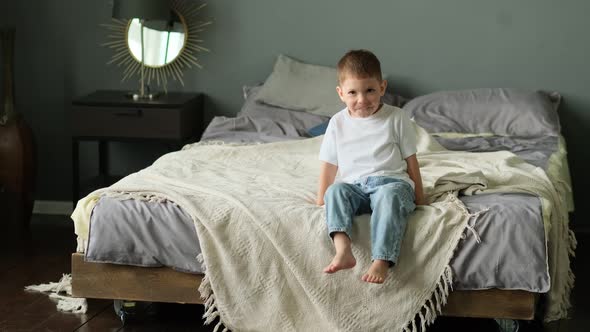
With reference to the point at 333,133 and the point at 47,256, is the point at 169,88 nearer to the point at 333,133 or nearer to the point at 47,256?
the point at 47,256

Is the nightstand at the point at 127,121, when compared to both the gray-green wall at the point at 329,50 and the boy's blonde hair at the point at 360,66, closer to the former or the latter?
the gray-green wall at the point at 329,50

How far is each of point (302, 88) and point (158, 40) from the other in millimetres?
808

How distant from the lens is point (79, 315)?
300 cm

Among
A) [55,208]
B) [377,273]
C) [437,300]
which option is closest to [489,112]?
[437,300]

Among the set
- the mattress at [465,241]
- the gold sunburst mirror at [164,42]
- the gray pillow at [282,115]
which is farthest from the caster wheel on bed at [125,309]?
the gold sunburst mirror at [164,42]

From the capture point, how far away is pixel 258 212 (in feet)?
8.75

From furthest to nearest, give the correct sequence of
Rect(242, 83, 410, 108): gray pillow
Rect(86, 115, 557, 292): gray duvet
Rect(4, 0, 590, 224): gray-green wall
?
Rect(4, 0, 590, 224): gray-green wall < Rect(242, 83, 410, 108): gray pillow < Rect(86, 115, 557, 292): gray duvet

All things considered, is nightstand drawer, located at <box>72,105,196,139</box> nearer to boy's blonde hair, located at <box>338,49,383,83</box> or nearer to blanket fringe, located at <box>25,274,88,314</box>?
blanket fringe, located at <box>25,274,88,314</box>

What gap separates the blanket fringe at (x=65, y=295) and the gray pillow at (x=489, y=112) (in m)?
1.72

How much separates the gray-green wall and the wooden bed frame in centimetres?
198

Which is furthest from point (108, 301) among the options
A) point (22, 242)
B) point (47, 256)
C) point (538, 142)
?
point (538, 142)

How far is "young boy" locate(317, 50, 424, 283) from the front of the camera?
249 cm

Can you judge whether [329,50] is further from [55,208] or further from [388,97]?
[55,208]

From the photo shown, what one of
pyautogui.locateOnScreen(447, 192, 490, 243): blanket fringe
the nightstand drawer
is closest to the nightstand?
the nightstand drawer
